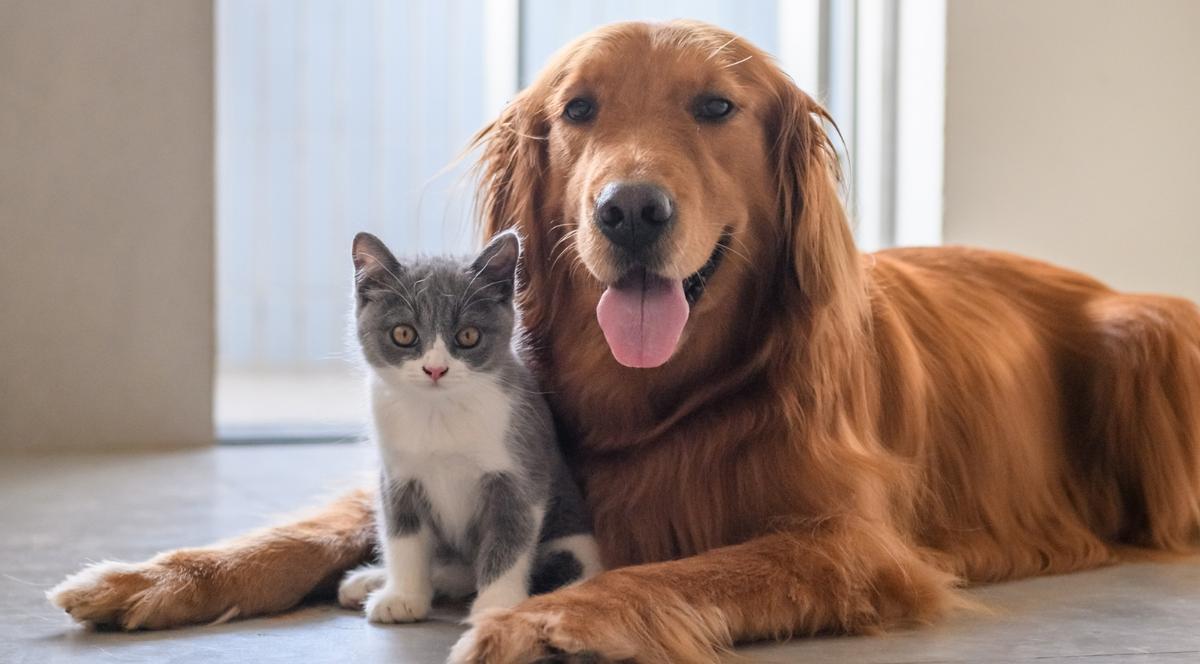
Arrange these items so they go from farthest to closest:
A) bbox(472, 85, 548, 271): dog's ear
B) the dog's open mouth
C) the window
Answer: the window
bbox(472, 85, 548, 271): dog's ear
the dog's open mouth

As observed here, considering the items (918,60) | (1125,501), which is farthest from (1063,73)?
(1125,501)

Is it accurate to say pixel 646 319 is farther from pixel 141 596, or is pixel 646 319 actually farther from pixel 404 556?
pixel 141 596

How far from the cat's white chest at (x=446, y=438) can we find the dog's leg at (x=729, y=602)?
0.87 feet

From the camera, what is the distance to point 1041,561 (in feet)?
7.74

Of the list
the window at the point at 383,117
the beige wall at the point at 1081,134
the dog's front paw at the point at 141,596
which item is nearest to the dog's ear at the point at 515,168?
the dog's front paw at the point at 141,596

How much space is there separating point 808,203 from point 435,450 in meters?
0.74

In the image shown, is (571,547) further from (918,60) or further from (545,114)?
(918,60)

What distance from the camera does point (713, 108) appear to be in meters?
2.04

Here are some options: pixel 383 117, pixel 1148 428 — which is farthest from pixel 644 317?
pixel 383 117

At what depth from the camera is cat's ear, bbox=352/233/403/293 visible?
1.93 m

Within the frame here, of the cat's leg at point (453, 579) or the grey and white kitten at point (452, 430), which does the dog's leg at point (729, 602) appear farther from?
the cat's leg at point (453, 579)

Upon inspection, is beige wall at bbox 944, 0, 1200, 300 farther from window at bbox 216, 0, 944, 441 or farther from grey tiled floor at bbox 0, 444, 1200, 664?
grey tiled floor at bbox 0, 444, 1200, 664

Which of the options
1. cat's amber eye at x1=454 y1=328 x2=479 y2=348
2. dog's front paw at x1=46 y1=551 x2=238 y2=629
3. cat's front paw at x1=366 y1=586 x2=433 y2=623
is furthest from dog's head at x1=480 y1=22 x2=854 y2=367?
dog's front paw at x1=46 y1=551 x2=238 y2=629

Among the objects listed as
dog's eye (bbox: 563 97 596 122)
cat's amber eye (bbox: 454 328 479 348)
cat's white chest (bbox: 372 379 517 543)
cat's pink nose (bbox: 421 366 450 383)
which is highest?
dog's eye (bbox: 563 97 596 122)
